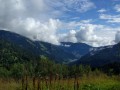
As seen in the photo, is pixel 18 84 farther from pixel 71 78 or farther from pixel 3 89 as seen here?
pixel 71 78

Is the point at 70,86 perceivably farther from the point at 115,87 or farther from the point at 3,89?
the point at 3,89

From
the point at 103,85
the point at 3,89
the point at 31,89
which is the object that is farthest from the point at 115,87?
the point at 3,89

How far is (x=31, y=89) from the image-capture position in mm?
11586

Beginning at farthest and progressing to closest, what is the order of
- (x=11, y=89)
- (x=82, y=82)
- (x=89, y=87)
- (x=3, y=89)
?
(x=82, y=82) < (x=89, y=87) < (x=11, y=89) < (x=3, y=89)

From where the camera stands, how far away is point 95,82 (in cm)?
1558

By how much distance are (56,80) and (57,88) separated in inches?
81.9

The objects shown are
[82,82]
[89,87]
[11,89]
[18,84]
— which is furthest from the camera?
[82,82]

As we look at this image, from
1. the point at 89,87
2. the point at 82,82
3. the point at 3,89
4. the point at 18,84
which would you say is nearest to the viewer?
the point at 3,89

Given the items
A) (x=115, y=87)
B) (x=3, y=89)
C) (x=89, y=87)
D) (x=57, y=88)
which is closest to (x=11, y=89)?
(x=3, y=89)

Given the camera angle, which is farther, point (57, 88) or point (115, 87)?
point (115, 87)

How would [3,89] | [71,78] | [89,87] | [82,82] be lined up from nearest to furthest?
[3,89] < [89,87] < [82,82] < [71,78]

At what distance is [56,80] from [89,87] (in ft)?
5.66

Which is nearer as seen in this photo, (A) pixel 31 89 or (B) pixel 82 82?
(A) pixel 31 89

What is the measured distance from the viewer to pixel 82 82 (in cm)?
1526
